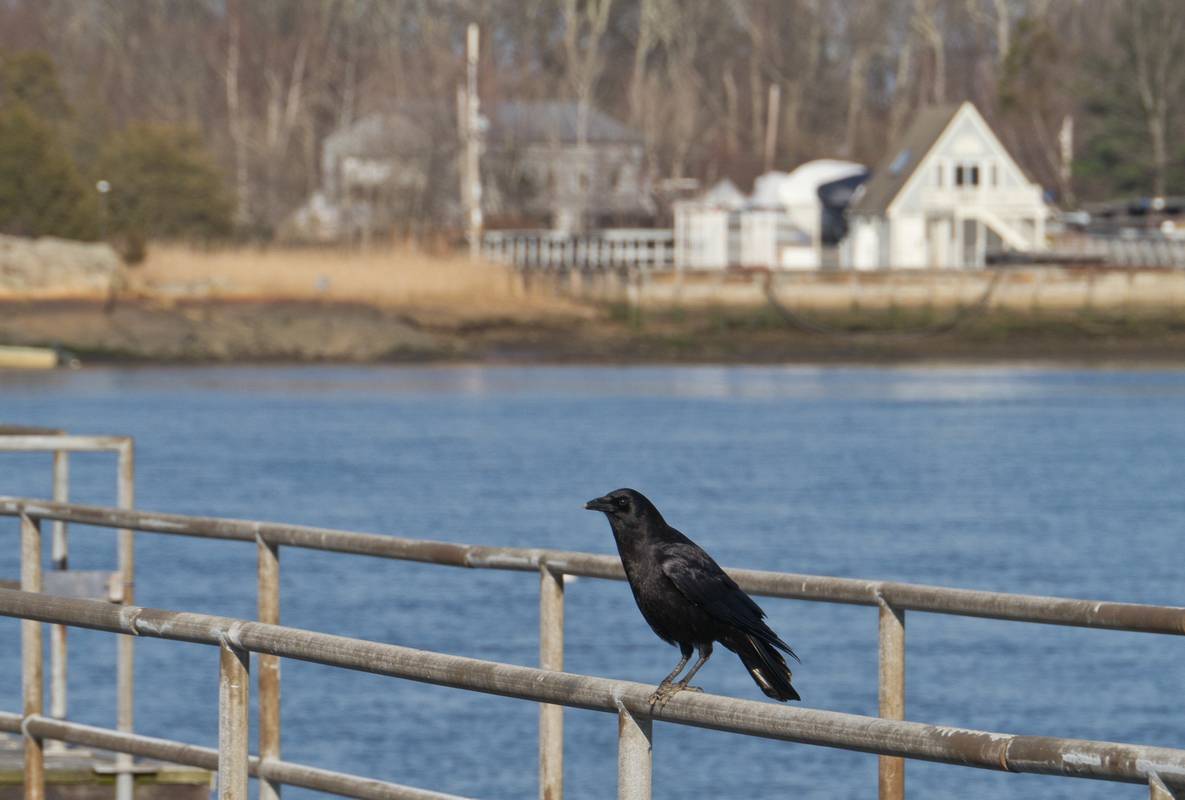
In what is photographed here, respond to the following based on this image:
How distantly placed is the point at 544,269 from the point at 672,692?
216ft

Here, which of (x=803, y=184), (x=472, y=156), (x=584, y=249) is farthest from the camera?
(x=803, y=184)

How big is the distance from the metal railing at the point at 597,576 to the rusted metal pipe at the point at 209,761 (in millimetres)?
160

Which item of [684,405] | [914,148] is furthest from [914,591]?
[914,148]

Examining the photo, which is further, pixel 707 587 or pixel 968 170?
pixel 968 170

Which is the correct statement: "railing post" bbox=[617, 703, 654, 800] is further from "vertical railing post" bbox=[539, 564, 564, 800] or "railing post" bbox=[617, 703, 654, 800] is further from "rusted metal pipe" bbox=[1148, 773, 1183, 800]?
"vertical railing post" bbox=[539, 564, 564, 800]

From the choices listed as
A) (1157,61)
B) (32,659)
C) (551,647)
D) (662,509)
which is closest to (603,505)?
(551,647)

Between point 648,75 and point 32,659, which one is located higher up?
point 648,75

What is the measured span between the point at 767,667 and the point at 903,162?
71.8 metres

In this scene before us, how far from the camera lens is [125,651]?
9.69 meters

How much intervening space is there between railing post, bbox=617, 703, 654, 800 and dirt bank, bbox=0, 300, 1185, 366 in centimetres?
6126

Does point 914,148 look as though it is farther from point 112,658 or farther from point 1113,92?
point 112,658

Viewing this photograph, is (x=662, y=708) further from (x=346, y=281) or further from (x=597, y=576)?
(x=346, y=281)

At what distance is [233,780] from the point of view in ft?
15.4

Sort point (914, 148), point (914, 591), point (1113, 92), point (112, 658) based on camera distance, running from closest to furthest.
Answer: point (914, 591)
point (112, 658)
point (914, 148)
point (1113, 92)
